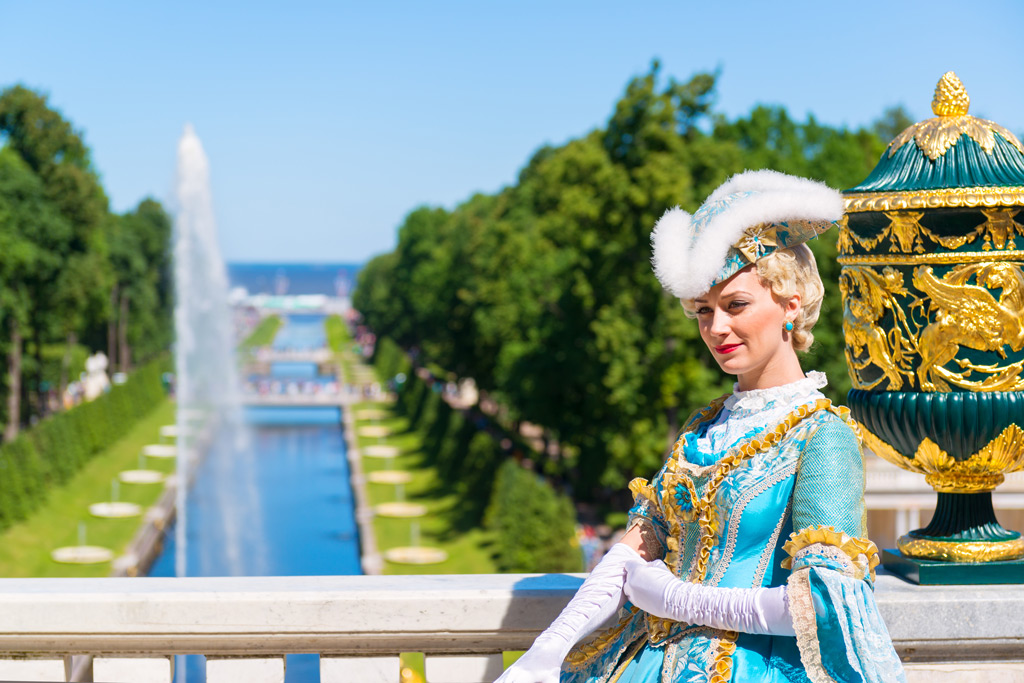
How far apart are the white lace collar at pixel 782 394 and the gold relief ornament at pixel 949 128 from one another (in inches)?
51.2

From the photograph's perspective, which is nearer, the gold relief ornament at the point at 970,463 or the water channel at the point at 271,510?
the gold relief ornament at the point at 970,463

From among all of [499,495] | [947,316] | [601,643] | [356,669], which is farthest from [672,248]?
[499,495]

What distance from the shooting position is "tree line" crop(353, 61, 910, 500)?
2264 cm

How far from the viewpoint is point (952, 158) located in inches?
160

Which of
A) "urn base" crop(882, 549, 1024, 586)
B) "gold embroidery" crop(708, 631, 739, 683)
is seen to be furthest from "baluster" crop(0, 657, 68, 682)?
"urn base" crop(882, 549, 1024, 586)

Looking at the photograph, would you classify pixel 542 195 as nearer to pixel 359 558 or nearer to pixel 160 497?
pixel 359 558

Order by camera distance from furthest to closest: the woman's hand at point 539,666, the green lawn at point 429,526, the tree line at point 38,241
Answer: the tree line at point 38,241, the green lawn at point 429,526, the woman's hand at point 539,666

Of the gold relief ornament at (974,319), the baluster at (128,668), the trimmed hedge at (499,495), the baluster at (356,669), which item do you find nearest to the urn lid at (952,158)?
the gold relief ornament at (974,319)

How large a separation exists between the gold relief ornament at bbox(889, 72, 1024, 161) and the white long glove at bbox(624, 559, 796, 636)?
1961 millimetres

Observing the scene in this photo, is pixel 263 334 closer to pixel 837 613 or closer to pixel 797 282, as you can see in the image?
pixel 797 282

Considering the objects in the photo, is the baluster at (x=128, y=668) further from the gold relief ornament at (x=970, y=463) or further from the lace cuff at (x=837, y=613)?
the gold relief ornament at (x=970, y=463)

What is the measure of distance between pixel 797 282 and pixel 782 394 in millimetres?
329

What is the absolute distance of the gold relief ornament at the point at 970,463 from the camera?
13.2 feet

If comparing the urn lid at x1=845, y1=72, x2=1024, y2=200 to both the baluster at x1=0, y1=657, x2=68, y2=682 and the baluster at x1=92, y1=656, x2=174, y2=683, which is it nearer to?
the baluster at x1=92, y1=656, x2=174, y2=683
